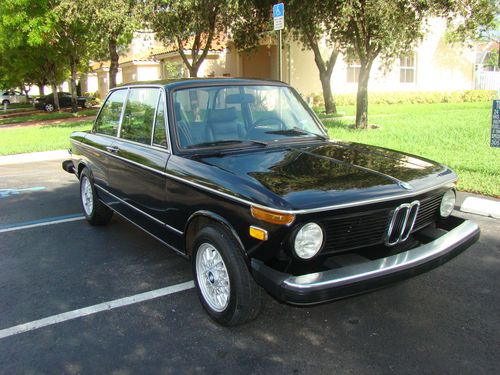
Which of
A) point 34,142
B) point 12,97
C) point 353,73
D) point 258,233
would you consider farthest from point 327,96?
point 12,97

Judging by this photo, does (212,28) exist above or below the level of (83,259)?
above

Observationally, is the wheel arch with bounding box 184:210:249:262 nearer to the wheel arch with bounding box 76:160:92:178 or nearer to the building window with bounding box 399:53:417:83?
the wheel arch with bounding box 76:160:92:178

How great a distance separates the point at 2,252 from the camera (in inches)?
201

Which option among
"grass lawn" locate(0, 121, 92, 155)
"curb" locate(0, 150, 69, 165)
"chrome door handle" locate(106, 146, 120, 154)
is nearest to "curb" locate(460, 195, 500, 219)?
"chrome door handle" locate(106, 146, 120, 154)

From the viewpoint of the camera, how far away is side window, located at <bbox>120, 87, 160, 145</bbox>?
4316 mm

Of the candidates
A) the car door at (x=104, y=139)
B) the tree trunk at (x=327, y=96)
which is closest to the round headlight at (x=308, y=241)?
the car door at (x=104, y=139)

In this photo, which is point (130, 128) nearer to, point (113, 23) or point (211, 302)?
point (211, 302)

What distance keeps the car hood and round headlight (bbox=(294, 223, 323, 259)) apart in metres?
0.15

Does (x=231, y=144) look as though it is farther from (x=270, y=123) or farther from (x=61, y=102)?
(x=61, y=102)

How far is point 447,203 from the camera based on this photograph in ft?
12.3

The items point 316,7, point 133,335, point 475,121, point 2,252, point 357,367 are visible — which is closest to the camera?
point 357,367

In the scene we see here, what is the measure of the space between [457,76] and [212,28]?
1824 centimetres

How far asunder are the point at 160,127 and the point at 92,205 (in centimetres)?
218

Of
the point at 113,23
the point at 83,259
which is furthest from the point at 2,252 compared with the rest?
the point at 113,23
